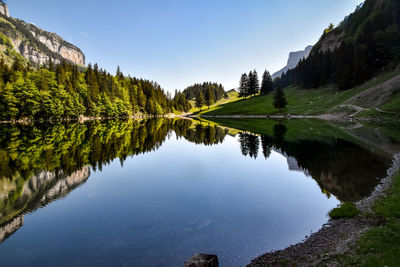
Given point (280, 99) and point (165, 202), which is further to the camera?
point (280, 99)

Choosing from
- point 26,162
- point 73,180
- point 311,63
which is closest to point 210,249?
point 73,180

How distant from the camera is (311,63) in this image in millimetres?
119938

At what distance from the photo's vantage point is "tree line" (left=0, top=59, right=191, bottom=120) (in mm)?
76750

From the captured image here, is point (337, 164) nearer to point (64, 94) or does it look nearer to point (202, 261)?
point (202, 261)

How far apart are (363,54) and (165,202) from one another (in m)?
107

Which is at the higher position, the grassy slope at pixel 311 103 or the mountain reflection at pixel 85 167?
the grassy slope at pixel 311 103

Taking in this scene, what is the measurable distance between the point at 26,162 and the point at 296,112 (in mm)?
92207

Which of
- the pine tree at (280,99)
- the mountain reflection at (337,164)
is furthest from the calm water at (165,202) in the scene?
the pine tree at (280,99)

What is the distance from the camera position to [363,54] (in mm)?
88875

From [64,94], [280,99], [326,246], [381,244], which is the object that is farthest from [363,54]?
[64,94]

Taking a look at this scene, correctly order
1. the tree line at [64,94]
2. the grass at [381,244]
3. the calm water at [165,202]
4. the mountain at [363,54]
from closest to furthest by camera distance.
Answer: the grass at [381,244] → the calm water at [165,202] → the tree line at [64,94] → the mountain at [363,54]

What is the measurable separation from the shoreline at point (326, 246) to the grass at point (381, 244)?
0.31 meters

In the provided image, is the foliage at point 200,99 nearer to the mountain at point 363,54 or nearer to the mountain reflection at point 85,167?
the mountain at point 363,54

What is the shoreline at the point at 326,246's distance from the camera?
26.3 feet
